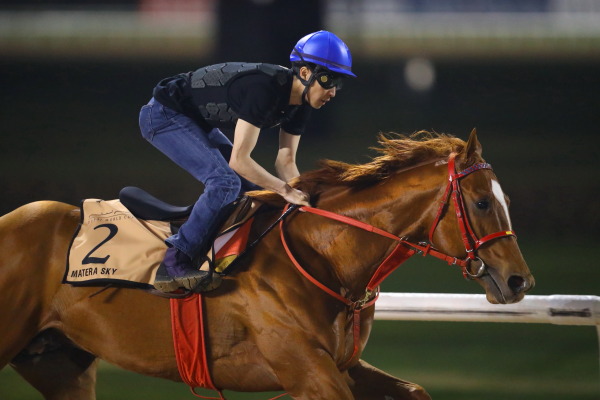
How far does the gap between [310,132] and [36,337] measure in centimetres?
1174

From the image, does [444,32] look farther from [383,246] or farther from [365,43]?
[383,246]

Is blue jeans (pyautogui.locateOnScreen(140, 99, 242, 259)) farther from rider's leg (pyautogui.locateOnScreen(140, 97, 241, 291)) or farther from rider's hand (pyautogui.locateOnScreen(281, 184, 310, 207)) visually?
rider's hand (pyautogui.locateOnScreen(281, 184, 310, 207))

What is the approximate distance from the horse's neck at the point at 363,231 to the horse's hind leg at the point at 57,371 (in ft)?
3.90

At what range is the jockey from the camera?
3479 mm

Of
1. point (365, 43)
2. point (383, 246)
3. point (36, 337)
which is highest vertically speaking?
point (383, 246)

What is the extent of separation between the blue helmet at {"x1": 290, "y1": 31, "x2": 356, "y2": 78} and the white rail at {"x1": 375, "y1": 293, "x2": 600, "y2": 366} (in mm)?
1531

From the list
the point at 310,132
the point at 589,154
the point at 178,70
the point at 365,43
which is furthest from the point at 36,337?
the point at 365,43

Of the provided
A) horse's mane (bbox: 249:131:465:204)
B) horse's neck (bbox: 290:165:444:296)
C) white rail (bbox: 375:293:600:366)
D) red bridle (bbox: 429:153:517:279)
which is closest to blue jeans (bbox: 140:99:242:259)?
horse's mane (bbox: 249:131:465:204)

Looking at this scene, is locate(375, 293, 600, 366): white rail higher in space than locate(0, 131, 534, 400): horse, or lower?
lower

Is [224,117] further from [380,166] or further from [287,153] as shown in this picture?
[380,166]

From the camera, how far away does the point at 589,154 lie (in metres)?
16.0

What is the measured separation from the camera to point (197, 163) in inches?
145

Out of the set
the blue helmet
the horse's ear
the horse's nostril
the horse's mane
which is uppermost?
the blue helmet

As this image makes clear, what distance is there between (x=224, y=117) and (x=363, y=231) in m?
0.71
